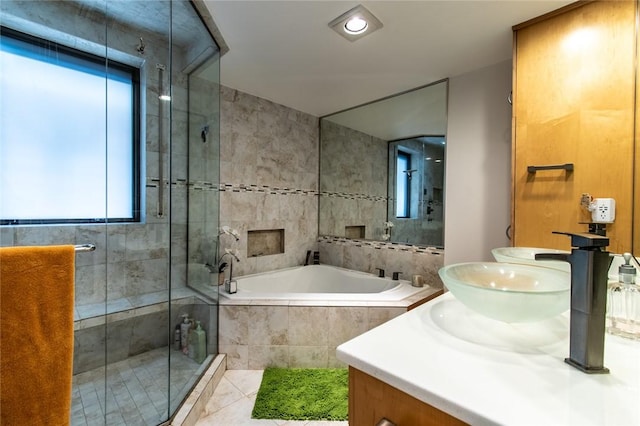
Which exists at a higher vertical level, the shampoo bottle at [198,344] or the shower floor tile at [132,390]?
the shampoo bottle at [198,344]

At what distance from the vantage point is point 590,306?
575mm

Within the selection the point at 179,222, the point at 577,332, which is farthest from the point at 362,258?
the point at 577,332

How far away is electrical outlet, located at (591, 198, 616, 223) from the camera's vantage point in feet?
4.26

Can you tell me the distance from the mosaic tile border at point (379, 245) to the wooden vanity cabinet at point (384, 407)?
6.46 feet

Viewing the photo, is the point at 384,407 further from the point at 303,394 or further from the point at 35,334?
the point at 303,394

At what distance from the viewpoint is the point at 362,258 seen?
9.76 feet

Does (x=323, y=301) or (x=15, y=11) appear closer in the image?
(x=15, y=11)

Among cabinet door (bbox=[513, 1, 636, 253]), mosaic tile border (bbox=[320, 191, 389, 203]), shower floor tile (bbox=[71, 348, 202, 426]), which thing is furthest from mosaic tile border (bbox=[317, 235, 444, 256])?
shower floor tile (bbox=[71, 348, 202, 426])

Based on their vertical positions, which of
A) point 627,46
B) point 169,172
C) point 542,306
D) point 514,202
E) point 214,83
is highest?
point 214,83

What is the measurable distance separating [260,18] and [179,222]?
57.2 inches

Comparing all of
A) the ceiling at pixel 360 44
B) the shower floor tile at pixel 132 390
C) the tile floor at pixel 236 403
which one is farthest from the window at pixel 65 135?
the tile floor at pixel 236 403

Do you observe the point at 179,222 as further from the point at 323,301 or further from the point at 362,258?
the point at 362,258

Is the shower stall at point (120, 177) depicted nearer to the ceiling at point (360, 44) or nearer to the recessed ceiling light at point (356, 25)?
the ceiling at point (360, 44)

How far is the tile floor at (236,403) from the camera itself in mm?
1545
